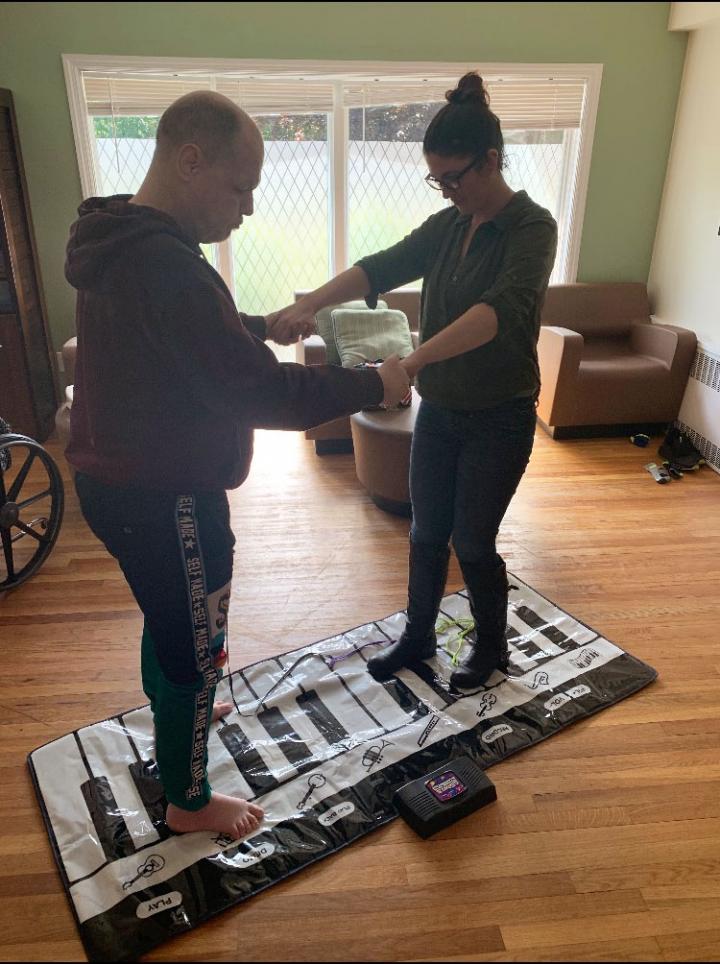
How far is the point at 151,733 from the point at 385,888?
2.33ft

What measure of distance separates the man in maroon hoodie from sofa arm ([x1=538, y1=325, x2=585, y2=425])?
2566 millimetres

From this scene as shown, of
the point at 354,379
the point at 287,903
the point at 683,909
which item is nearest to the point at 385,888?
the point at 287,903

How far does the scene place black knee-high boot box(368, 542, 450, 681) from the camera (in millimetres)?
1885

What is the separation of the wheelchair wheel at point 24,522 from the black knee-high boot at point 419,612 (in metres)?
1.32

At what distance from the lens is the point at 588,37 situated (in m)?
3.85

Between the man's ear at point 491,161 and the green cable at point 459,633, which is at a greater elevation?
the man's ear at point 491,161

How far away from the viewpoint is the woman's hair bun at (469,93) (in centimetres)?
141

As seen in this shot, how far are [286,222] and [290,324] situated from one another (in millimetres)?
2858

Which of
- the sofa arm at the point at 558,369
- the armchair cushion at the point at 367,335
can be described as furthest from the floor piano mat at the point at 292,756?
the sofa arm at the point at 558,369

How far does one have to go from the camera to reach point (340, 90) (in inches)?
154

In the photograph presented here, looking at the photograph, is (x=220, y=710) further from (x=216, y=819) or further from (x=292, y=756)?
(x=216, y=819)

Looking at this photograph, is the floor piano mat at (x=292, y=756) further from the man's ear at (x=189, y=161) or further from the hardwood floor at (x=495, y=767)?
the man's ear at (x=189, y=161)

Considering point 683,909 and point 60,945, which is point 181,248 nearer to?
point 60,945

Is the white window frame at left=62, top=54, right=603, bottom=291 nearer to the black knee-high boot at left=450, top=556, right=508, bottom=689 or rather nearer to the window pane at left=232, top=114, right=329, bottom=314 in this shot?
the window pane at left=232, top=114, right=329, bottom=314
